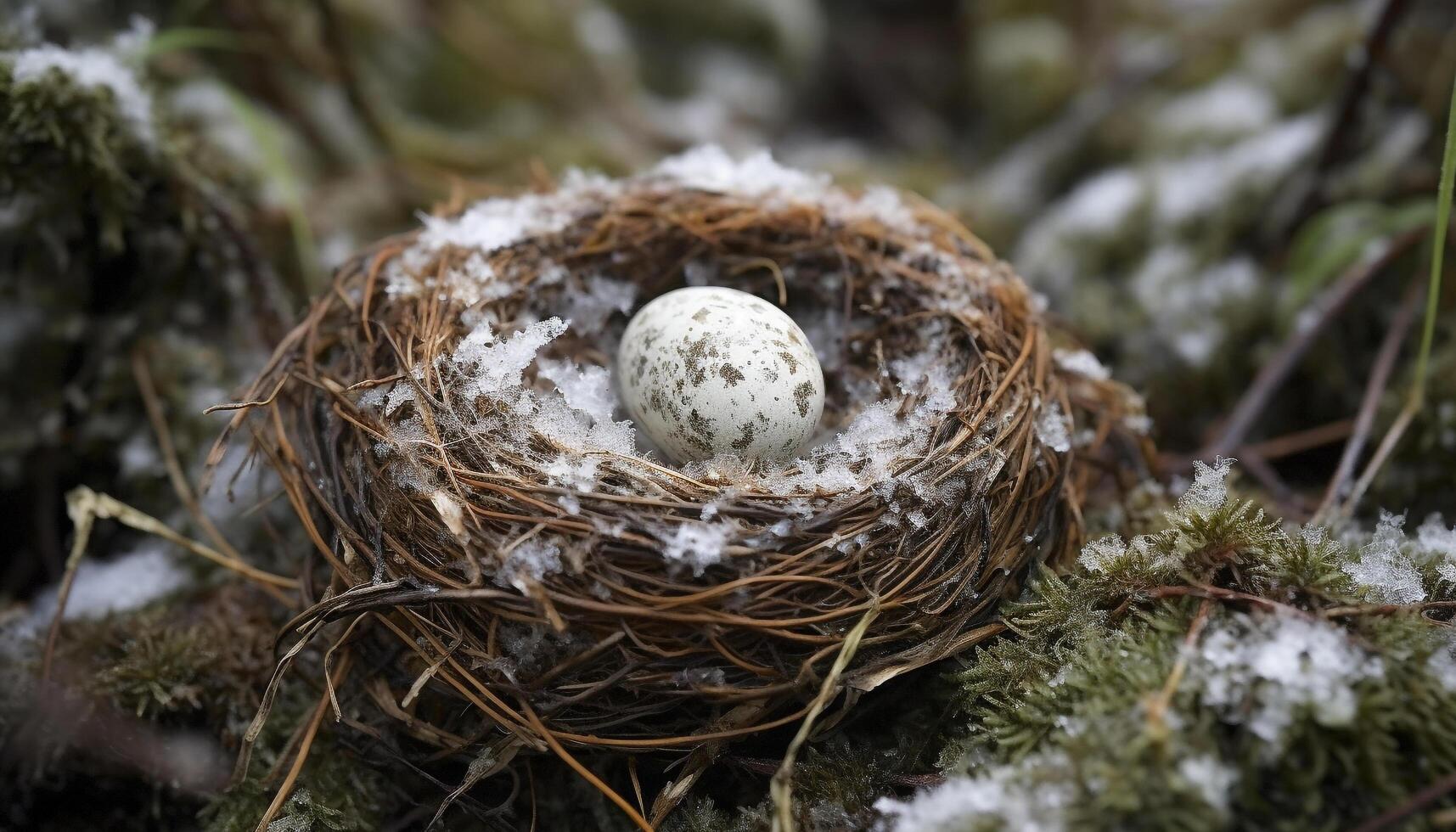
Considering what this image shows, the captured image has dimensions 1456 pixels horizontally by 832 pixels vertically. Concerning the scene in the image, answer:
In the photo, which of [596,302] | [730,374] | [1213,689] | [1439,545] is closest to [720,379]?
[730,374]

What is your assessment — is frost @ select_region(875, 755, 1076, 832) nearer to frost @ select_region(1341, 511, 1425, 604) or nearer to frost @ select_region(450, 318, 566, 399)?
frost @ select_region(1341, 511, 1425, 604)

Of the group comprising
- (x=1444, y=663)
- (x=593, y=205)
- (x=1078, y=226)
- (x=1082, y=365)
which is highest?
(x=1078, y=226)

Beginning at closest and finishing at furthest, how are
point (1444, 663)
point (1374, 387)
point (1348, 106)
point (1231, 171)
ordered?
point (1444, 663) → point (1374, 387) → point (1348, 106) → point (1231, 171)

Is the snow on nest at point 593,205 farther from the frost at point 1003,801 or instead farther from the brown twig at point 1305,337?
the frost at point 1003,801

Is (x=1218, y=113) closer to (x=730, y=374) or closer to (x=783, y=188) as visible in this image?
(x=783, y=188)

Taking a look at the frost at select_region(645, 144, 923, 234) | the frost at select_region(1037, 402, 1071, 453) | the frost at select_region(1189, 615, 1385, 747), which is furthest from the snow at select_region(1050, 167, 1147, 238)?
the frost at select_region(1189, 615, 1385, 747)

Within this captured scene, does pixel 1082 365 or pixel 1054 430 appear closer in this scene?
pixel 1054 430

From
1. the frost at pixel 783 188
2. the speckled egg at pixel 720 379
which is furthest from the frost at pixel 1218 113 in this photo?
the speckled egg at pixel 720 379
